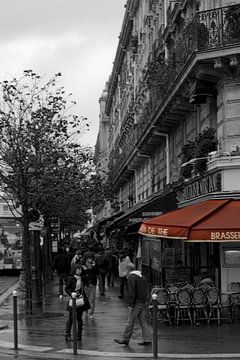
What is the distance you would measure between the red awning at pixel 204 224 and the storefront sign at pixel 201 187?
59 cm

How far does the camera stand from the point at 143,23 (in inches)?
1789

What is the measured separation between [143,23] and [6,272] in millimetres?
17897

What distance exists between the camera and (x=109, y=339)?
15.8 m

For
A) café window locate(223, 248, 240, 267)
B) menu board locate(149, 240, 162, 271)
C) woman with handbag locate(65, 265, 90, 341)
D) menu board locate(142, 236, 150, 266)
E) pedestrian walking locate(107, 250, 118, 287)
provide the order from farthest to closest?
pedestrian walking locate(107, 250, 118, 287), menu board locate(142, 236, 150, 266), menu board locate(149, 240, 162, 271), café window locate(223, 248, 240, 267), woman with handbag locate(65, 265, 90, 341)

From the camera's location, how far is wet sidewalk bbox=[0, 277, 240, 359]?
13914 mm

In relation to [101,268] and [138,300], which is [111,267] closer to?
[101,268]

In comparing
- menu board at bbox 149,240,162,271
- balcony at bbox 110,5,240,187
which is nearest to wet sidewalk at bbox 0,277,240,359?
menu board at bbox 149,240,162,271

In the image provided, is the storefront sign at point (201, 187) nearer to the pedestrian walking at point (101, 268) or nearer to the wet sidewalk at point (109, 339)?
the wet sidewalk at point (109, 339)

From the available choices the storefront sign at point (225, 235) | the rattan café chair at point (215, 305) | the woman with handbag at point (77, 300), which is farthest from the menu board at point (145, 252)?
the storefront sign at point (225, 235)

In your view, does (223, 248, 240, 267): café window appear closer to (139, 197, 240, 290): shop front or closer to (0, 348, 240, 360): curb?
(139, 197, 240, 290): shop front

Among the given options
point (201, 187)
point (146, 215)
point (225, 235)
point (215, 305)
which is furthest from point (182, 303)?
point (146, 215)

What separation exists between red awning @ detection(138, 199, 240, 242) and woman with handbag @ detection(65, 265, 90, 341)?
7.67 feet

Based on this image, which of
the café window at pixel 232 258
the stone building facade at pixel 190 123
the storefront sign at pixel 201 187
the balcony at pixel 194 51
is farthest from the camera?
the storefront sign at pixel 201 187

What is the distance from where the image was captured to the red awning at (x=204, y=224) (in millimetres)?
16922
